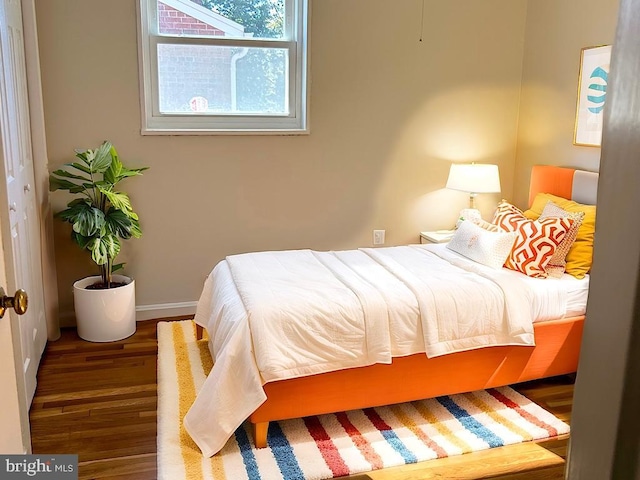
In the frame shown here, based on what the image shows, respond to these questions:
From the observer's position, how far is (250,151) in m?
4.01

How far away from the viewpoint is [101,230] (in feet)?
11.3

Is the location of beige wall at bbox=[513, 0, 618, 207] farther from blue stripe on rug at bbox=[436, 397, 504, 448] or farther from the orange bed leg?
the orange bed leg

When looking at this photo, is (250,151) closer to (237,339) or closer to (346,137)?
(346,137)

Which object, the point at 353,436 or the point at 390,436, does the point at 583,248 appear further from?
the point at 353,436

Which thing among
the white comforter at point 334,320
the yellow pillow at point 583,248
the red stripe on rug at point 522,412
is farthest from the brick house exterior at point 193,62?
the red stripe on rug at point 522,412

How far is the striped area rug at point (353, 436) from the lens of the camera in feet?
7.92

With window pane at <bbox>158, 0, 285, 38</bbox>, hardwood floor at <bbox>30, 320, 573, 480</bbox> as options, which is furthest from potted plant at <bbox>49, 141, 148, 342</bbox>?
window pane at <bbox>158, 0, 285, 38</bbox>

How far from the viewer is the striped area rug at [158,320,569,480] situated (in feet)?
7.92

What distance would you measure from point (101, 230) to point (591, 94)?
3115 mm

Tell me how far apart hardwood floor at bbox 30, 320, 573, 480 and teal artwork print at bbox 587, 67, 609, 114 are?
1696 millimetres

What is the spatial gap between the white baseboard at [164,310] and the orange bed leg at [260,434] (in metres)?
1.69

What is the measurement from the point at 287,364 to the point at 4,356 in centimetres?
127

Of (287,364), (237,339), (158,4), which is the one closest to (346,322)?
(287,364)

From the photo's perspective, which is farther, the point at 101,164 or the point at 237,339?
the point at 101,164
